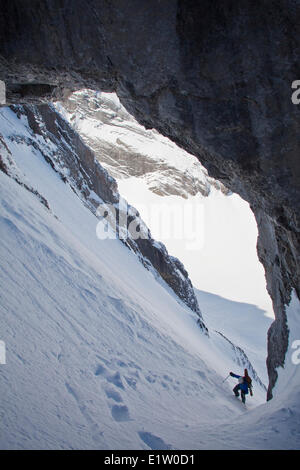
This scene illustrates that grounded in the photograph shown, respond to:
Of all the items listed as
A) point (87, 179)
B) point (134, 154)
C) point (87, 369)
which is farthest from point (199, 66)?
point (134, 154)

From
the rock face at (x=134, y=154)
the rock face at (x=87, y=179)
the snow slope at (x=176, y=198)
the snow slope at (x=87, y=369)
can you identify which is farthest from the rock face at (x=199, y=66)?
the rock face at (x=134, y=154)

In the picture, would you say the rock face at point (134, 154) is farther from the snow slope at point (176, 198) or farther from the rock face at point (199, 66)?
the rock face at point (199, 66)

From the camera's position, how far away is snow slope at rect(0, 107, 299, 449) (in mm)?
3900

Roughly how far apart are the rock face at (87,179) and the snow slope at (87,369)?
9644mm

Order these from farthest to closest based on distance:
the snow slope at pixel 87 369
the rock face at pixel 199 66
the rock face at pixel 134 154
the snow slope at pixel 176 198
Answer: the rock face at pixel 134 154, the snow slope at pixel 176 198, the rock face at pixel 199 66, the snow slope at pixel 87 369

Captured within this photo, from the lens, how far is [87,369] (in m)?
5.13

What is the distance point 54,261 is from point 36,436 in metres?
4.48

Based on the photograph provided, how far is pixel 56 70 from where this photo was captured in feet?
17.8

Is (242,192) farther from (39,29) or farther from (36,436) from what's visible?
(36,436)

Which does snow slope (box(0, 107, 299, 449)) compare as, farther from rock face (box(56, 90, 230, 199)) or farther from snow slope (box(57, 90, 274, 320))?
rock face (box(56, 90, 230, 199))

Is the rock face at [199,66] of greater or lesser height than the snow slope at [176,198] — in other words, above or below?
above

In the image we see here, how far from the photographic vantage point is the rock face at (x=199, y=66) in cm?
437

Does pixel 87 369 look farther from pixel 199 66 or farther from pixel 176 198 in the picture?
pixel 176 198

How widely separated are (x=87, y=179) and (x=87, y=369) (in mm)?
17761
